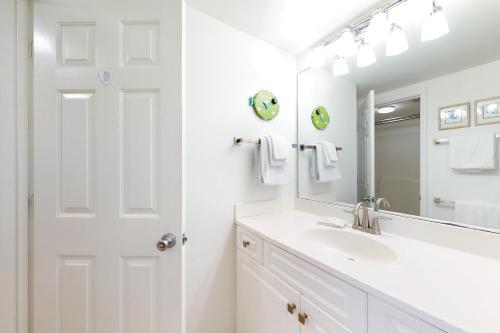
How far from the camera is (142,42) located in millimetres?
852

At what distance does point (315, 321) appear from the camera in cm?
75

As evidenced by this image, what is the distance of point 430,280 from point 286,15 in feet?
4.88

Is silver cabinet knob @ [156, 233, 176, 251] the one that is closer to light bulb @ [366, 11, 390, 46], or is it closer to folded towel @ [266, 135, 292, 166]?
folded towel @ [266, 135, 292, 166]

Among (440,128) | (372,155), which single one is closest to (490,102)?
(440,128)

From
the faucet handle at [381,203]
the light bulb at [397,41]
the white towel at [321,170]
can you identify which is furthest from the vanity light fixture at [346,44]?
the faucet handle at [381,203]

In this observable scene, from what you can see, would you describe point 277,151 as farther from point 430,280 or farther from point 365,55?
point 430,280

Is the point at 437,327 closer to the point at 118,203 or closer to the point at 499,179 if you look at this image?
the point at 499,179

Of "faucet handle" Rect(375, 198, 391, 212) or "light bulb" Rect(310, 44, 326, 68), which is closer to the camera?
"faucet handle" Rect(375, 198, 391, 212)

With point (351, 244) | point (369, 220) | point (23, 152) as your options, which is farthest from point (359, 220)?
point (23, 152)

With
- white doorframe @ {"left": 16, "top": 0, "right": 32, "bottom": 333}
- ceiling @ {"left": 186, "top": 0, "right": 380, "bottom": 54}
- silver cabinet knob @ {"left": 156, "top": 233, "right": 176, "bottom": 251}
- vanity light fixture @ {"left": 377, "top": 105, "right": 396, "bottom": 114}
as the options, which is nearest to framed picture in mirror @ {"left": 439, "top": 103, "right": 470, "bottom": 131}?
vanity light fixture @ {"left": 377, "top": 105, "right": 396, "bottom": 114}

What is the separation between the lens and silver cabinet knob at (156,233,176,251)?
32.3 inches

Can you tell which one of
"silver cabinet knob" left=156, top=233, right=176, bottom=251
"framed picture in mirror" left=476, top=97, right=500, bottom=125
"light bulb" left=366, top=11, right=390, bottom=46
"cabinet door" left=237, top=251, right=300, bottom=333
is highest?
"light bulb" left=366, top=11, right=390, bottom=46

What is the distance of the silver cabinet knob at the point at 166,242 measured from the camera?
0.82 m

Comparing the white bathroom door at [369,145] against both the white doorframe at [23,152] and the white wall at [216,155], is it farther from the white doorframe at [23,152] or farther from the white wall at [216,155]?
the white doorframe at [23,152]
